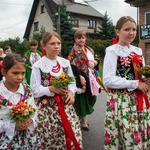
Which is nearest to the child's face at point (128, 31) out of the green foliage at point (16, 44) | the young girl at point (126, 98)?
the young girl at point (126, 98)

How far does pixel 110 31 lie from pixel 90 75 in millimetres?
30347

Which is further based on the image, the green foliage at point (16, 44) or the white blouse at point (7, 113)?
the green foliage at point (16, 44)

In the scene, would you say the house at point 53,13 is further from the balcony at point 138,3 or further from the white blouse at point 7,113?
the white blouse at point 7,113

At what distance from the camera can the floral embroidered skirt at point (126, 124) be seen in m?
2.97

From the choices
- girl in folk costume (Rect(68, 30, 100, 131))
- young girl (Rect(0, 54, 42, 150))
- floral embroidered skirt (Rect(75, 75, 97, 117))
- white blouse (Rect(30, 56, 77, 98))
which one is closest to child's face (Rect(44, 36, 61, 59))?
white blouse (Rect(30, 56, 77, 98))

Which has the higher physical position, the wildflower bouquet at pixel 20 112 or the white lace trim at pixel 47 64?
the white lace trim at pixel 47 64

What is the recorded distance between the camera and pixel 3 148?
8.50 feet

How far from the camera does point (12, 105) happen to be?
Result: 2.63 meters

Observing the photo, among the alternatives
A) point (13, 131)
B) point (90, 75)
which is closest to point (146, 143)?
point (13, 131)

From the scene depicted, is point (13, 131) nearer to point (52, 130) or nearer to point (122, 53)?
point (52, 130)

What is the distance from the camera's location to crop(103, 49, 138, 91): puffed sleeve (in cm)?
295

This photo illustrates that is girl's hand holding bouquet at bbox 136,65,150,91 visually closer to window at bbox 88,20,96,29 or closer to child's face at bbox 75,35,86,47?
child's face at bbox 75,35,86,47

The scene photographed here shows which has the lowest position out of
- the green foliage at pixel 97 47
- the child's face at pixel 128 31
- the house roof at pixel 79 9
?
the child's face at pixel 128 31

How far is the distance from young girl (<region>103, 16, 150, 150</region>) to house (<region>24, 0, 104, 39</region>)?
1279 inches
